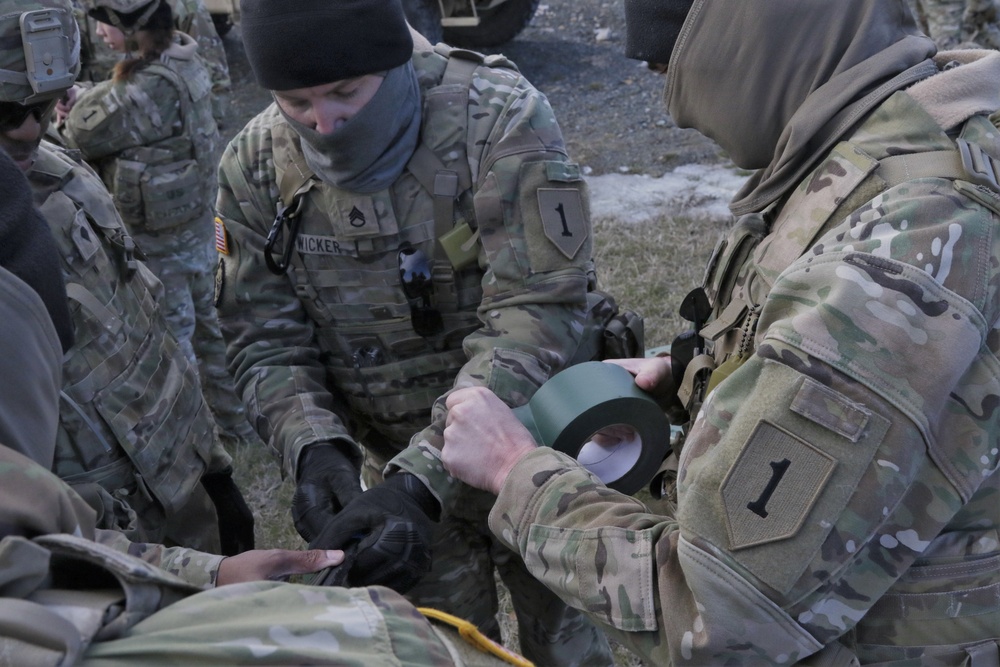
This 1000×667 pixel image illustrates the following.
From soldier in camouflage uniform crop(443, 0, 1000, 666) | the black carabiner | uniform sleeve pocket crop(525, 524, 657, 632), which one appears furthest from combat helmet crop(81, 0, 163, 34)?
uniform sleeve pocket crop(525, 524, 657, 632)

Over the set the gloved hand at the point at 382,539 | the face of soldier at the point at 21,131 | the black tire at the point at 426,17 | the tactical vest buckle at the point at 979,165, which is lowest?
the black tire at the point at 426,17

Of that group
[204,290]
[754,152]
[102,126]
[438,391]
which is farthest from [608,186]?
[754,152]

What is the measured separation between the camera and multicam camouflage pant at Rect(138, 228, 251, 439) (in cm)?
529

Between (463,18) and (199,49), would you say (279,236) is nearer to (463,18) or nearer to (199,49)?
(199,49)

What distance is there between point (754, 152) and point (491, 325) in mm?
926

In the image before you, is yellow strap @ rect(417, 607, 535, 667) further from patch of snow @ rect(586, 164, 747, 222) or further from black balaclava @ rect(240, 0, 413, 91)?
patch of snow @ rect(586, 164, 747, 222)

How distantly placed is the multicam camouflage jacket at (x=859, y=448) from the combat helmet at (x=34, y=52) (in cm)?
211

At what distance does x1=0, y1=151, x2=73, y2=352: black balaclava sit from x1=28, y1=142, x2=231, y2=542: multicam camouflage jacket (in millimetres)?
1163

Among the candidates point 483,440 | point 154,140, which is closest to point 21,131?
point 483,440

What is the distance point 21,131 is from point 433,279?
48.6 inches

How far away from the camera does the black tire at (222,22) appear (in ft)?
39.4

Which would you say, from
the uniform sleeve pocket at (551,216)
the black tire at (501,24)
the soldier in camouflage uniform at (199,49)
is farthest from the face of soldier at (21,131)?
the black tire at (501,24)

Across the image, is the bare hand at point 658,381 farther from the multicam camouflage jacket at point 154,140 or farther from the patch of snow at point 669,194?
the patch of snow at point 669,194

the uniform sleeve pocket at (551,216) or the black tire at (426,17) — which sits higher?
the uniform sleeve pocket at (551,216)
